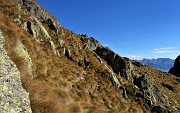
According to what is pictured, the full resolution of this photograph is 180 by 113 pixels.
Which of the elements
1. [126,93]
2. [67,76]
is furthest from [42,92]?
[126,93]

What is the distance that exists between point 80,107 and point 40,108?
619 cm

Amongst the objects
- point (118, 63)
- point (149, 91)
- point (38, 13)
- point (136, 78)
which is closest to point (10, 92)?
point (38, 13)

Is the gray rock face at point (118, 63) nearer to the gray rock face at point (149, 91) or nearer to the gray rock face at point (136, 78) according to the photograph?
the gray rock face at point (136, 78)

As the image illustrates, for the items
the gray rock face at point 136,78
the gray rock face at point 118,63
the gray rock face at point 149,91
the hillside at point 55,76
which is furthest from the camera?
the gray rock face at point 118,63

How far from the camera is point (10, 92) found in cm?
1484

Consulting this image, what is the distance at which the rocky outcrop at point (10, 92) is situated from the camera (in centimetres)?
1370

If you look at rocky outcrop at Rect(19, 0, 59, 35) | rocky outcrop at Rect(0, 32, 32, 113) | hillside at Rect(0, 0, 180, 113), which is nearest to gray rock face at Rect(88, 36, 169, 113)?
hillside at Rect(0, 0, 180, 113)

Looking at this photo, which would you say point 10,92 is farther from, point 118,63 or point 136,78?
point 136,78

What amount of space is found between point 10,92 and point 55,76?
39.5ft

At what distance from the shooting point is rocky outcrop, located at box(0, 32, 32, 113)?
1370cm

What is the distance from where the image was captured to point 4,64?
1678 cm

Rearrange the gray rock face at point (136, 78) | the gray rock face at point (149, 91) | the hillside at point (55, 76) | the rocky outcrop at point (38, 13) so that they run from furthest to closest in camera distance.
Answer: the gray rock face at point (136, 78) < the gray rock face at point (149, 91) < the rocky outcrop at point (38, 13) < the hillside at point (55, 76)

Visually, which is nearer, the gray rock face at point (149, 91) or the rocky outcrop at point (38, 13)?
the rocky outcrop at point (38, 13)

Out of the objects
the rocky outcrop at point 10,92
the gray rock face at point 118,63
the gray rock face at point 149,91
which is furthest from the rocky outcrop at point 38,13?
the rocky outcrop at point 10,92
